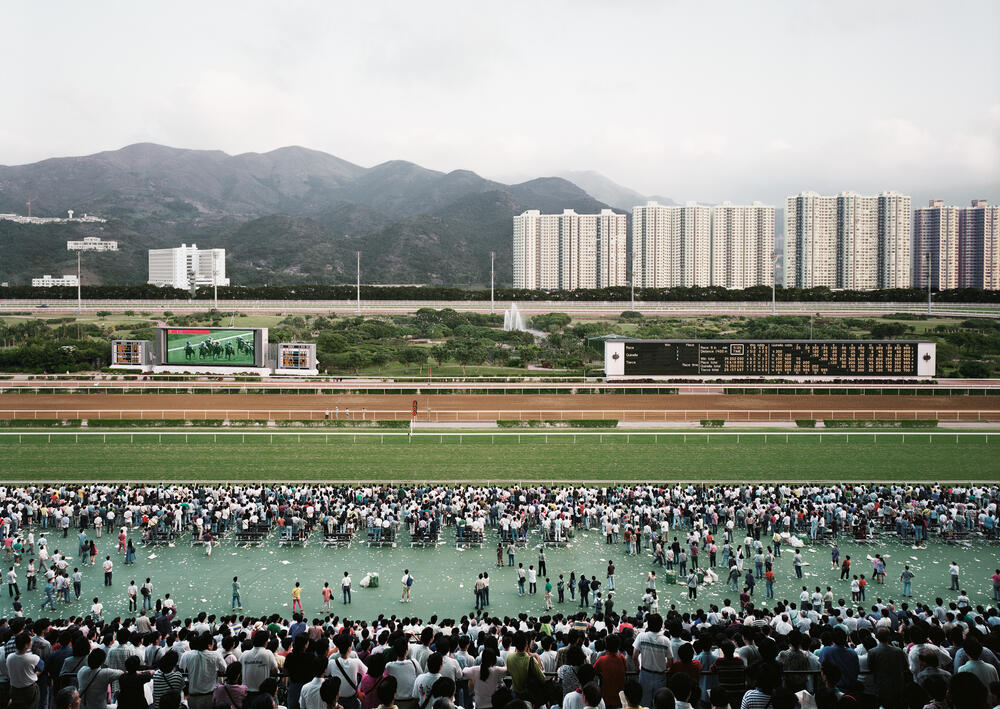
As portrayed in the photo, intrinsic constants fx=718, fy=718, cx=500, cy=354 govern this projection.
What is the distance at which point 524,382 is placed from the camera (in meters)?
51.2

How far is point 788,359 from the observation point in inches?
1959

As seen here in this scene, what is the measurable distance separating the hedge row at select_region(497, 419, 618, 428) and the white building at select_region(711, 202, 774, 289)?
112 m

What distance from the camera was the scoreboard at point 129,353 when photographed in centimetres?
5494

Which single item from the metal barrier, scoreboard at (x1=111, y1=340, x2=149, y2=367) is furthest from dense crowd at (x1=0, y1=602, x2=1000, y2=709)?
scoreboard at (x1=111, y1=340, x2=149, y2=367)

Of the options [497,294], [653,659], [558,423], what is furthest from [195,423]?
[497,294]

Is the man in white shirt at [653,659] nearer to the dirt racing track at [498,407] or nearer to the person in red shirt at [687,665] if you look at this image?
the person in red shirt at [687,665]

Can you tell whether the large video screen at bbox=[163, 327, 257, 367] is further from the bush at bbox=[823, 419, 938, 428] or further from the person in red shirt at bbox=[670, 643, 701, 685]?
the person in red shirt at bbox=[670, 643, 701, 685]

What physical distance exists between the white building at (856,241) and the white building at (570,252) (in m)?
35.3

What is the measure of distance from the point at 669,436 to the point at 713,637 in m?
24.3

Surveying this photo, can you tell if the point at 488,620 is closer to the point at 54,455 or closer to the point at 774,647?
the point at 774,647

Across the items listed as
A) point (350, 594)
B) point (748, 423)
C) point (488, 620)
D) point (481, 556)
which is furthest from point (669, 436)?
point (488, 620)

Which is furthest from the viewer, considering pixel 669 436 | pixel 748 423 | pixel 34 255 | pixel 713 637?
pixel 34 255

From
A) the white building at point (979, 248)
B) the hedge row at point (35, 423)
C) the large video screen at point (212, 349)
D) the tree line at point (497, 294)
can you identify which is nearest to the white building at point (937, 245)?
the white building at point (979, 248)

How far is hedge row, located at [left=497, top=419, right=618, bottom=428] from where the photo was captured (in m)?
36.2
